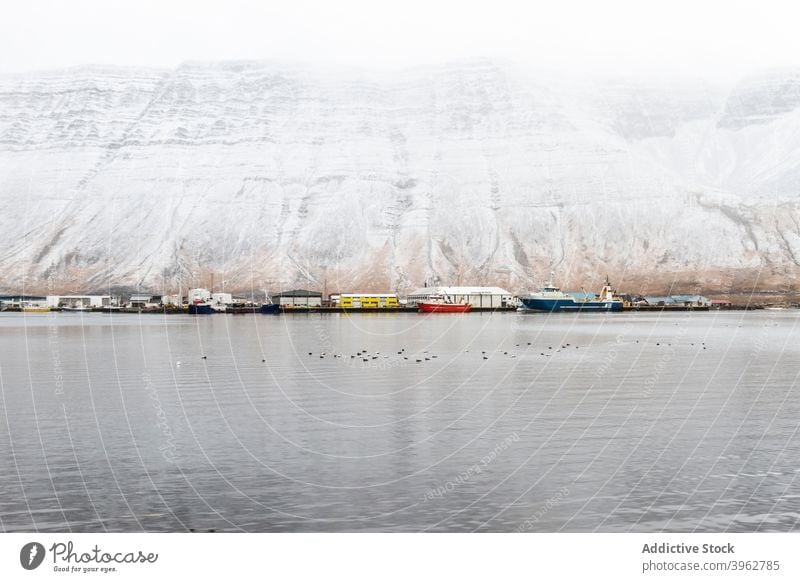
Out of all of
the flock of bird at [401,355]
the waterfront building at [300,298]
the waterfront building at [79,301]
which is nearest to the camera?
the flock of bird at [401,355]

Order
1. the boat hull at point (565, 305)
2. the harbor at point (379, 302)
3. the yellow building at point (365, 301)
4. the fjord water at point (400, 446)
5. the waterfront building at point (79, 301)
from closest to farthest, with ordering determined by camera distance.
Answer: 1. the fjord water at point (400, 446)
2. the harbor at point (379, 302)
3. the boat hull at point (565, 305)
4. the yellow building at point (365, 301)
5. the waterfront building at point (79, 301)

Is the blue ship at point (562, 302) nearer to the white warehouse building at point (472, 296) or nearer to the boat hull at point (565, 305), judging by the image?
the boat hull at point (565, 305)

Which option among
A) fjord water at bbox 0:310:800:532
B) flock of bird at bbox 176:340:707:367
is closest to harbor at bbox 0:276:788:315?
flock of bird at bbox 176:340:707:367

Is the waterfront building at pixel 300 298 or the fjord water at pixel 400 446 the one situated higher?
the waterfront building at pixel 300 298

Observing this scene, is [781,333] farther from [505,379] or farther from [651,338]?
[505,379]

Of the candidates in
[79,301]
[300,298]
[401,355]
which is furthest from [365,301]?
[401,355]

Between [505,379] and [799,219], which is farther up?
[799,219]

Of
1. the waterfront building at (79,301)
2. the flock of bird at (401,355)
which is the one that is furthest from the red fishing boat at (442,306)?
the flock of bird at (401,355)

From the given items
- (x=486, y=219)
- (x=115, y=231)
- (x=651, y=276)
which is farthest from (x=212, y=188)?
(x=651, y=276)

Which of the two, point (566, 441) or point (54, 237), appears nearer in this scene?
point (566, 441)
